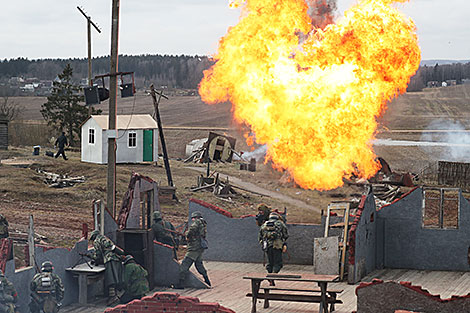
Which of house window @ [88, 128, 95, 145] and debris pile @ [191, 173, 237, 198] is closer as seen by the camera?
debris pile @ [191, 173, 237, 198]

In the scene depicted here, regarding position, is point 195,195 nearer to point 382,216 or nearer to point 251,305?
point 382,216

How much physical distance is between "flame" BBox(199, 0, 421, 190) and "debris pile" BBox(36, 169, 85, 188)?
35.7 feet

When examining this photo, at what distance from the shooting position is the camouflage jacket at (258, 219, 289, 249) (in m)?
17.3

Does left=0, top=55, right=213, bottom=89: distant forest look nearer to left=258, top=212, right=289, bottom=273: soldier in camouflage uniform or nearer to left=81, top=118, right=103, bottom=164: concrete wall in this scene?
left=81, top=118, right=103, bottom=164: concrete wall

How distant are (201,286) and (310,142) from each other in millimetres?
11460

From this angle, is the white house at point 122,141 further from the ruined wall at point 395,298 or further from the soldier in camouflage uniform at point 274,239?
the ruined wall at point 395,298

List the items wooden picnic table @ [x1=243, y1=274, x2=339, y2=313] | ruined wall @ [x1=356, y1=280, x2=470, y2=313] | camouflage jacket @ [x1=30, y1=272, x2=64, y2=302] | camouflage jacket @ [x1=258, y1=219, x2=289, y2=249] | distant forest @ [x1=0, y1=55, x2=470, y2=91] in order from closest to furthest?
ruined wall @ [x1=356, y1=280, x2=470, y2=313] → camouflage jacket @ [x1=30, y1=272, x2=64, y2=302] → wooden picnic table @ [x1=243, y1=274, x2=339, y2=313] → camouflage jacket @ [x1=258, y1=219, x2=289, y2=249] → distant forest @ [x1=0, y1=55, x2=470, y2=91]

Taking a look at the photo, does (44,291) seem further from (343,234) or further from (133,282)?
(343,234)

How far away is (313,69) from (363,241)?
9578 mm

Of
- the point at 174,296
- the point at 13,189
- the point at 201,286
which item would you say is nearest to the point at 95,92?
the point at 201,286

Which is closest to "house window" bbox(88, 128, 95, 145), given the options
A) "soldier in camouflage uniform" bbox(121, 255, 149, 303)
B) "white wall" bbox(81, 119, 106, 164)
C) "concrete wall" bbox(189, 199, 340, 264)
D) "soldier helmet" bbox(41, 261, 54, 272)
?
"white wall" bbox(81, 119, 106, 164)

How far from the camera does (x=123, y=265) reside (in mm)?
15773

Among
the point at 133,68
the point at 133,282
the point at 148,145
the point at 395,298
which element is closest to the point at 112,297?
the point at 133,282

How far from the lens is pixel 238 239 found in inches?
830
